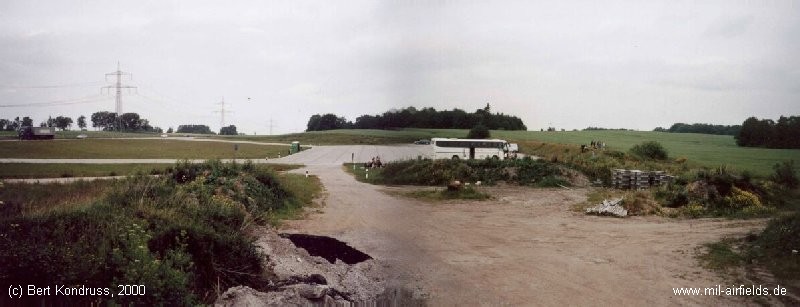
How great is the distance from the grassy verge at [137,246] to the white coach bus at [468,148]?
120 ft

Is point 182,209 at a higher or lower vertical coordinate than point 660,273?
higher

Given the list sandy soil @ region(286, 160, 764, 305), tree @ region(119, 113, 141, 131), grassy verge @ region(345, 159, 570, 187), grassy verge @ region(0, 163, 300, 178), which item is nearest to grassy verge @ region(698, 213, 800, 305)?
sandy soil @ region(286, 160, 764, 305)

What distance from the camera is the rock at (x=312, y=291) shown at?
8648mm

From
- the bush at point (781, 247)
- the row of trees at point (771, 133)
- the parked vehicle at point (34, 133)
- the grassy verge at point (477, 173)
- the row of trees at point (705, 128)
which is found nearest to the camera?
the bush at point (781, 247)

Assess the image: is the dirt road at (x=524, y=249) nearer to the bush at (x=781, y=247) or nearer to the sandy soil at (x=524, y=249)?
the sandy soil at (x=524, y=249)

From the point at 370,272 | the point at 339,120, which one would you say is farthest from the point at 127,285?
the point at 339,120

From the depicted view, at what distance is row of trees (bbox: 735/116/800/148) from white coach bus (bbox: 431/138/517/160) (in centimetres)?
2045

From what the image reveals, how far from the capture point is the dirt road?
9.80m

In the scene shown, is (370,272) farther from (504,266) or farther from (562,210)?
(562,210)

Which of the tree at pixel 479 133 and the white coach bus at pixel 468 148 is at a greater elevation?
the tree at pixel 479 133

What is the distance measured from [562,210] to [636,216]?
116 inches

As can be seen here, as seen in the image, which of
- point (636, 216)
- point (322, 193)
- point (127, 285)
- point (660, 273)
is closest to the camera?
point (127, 285)

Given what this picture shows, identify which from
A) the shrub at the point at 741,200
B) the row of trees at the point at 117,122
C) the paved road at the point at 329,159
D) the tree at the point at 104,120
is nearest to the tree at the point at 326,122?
the row of trees at the point at 117,122

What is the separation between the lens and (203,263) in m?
9.30
